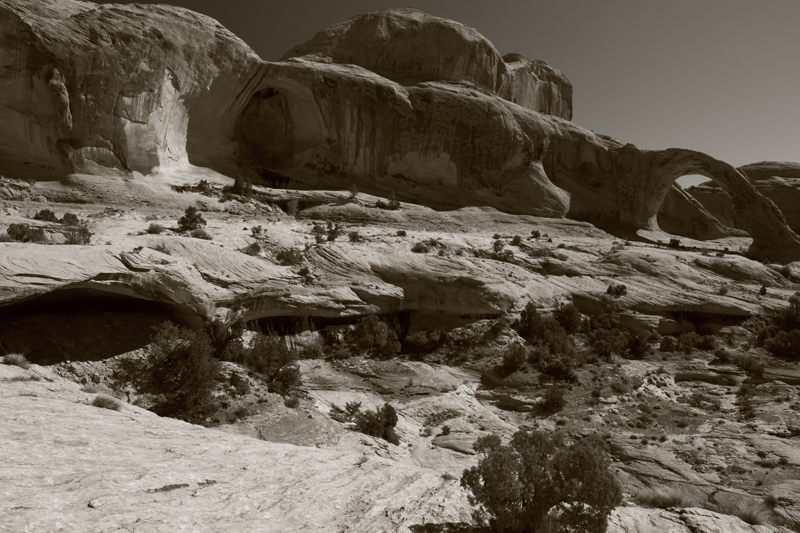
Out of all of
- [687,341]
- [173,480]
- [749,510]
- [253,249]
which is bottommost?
[749,510]

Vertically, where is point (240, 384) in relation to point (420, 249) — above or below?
below

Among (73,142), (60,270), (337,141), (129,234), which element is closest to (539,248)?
(337,141)

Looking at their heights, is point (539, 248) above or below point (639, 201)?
below

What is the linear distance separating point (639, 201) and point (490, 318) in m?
22.0

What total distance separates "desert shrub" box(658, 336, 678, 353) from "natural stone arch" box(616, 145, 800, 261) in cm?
1574

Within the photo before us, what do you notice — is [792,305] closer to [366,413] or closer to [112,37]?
[366,413]

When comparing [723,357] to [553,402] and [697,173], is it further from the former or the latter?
[697,173]

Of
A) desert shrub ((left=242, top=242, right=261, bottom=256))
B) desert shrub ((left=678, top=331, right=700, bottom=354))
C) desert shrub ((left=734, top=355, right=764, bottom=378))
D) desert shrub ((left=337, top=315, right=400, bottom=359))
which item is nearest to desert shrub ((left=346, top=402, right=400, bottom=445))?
desert shrub ((left=337, top=315, right=400, bottom=359))

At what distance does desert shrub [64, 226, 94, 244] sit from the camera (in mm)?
17156

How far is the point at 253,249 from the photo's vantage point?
68.6ft

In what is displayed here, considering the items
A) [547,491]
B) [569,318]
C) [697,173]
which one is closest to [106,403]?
[547,491]

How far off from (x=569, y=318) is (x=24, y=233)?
2079 centimetres

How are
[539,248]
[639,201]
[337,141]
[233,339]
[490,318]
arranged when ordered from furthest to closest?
[639,201]
[337,141]
[539,248]
[490,318]
[233,339]

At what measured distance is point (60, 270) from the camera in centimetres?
1421
